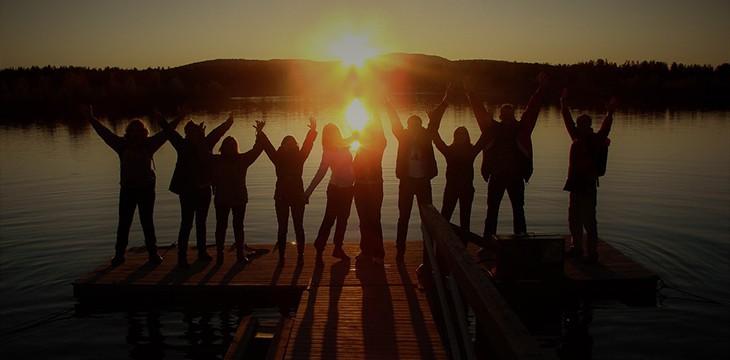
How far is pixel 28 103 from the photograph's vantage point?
86000 mm

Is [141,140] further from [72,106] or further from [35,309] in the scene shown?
[72,106]

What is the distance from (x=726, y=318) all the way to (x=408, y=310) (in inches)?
191

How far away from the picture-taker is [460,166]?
8.48m

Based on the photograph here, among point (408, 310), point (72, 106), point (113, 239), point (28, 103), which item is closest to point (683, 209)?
point (408, 310)

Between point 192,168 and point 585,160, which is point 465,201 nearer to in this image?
point 585,160

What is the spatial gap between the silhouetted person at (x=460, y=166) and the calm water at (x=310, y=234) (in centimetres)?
171

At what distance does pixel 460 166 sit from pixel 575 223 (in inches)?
87.0

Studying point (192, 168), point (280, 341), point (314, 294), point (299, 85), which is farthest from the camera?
point (299, 85)

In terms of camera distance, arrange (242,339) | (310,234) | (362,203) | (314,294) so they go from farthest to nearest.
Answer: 1. (310,234)
2. (362,203)
3. (314,294)
4. (242,339)

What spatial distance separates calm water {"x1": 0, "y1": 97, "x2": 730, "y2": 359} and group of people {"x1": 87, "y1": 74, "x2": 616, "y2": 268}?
1598 millimetres

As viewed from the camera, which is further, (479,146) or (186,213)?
(186,213)

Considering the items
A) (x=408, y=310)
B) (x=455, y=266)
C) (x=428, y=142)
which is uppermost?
(x=428, y=142)

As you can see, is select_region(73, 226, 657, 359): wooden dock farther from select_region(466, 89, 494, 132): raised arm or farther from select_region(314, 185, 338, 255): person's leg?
select_region(466, 89, 494, 132): raised arm

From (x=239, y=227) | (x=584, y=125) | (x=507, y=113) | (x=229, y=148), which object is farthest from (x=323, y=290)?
(x=584, y=125)
